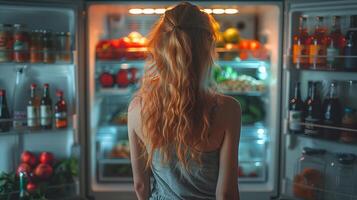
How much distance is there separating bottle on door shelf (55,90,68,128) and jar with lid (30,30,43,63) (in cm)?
23

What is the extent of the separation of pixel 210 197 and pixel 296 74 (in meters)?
1.23

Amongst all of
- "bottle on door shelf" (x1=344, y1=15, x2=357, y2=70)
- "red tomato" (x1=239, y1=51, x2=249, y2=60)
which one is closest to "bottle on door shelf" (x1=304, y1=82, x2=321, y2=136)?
"bottle on door shelf" (x1=344, y1=15, x2=357, y2=70)

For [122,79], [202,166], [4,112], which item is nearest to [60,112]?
[4,112]

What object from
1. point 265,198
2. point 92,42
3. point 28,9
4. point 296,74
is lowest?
point 265,198

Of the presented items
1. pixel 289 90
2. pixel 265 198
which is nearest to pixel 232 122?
pixel 289 90

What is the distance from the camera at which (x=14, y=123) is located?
229cm

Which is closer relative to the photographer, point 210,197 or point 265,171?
point 210,197

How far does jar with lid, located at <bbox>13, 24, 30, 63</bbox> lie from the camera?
221 cm

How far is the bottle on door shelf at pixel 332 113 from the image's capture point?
7.18 feet

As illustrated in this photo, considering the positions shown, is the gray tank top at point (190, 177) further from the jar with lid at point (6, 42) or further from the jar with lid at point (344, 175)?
the jar with lid at point (6, 42)

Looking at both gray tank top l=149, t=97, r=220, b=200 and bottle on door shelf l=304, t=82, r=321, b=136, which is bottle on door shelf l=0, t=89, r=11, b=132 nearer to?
gray tank top l=149, t=97, r=220, b=200

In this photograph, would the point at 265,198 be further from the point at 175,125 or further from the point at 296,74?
the point at 175,125

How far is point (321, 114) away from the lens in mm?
2262

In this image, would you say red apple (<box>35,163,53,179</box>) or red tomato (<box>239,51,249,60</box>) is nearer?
red apple (<box>35,163,53,179</box>)
